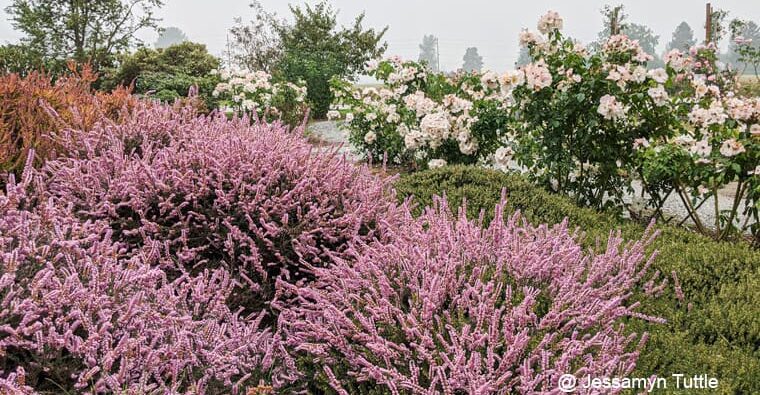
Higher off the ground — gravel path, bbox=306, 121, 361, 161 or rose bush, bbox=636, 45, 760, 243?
rose bush, bbox=636, 45, 760, 243

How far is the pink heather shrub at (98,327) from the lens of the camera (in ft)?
5.60

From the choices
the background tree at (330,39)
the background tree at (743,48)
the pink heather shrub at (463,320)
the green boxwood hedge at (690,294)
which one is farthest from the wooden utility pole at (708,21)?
the pink heather shrub at (463,320)

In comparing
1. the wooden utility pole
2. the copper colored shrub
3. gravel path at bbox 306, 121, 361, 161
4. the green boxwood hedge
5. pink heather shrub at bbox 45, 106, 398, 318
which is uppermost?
the wooden utility pole

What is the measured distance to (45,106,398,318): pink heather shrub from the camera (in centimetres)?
271

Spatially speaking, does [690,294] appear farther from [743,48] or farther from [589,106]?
[743,48]

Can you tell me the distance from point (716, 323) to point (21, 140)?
3.76 m

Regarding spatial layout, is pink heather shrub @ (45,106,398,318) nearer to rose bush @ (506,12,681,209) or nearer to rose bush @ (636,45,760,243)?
rose bush @ (506,12,681,209)

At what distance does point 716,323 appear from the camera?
2.63 metres

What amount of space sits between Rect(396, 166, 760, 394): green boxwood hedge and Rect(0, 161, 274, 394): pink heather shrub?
134cm

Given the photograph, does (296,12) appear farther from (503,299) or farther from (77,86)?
(503,299)

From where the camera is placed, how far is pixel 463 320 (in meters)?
1.94

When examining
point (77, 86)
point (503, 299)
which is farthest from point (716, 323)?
point (77, 86)

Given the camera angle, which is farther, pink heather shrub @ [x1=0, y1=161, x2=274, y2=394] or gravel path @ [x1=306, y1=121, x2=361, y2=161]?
gravel path @ [x1=306, y1=121, x2=361, y2=161]

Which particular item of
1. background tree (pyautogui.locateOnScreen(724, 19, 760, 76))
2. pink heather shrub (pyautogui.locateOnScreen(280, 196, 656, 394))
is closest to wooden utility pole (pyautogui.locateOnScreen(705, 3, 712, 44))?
background tree (pyautogui.locateOnScreen(724, 19, 760, 76))
